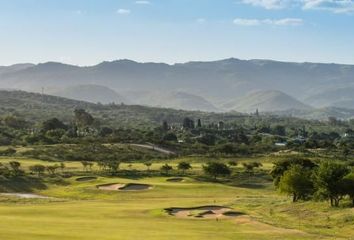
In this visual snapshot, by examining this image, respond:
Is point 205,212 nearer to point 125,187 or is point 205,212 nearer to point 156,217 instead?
point 156,217

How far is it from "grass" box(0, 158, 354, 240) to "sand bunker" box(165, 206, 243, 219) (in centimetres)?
156

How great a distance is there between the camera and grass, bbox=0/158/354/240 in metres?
54.2

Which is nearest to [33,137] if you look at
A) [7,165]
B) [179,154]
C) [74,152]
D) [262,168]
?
[74,152]

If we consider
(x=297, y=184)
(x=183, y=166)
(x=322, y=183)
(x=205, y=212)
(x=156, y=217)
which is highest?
(x=322, y=183)

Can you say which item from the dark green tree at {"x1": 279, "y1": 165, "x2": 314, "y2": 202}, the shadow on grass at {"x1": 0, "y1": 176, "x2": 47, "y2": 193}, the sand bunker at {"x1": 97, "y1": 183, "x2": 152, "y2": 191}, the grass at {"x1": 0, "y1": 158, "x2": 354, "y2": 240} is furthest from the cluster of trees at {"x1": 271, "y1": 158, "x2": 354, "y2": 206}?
the shadow on grass at {"x1": 0, "y1": 176, "x2": 47, "y2": 193}

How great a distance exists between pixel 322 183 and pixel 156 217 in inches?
845

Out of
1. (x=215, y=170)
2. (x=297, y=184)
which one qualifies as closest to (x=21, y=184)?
(x=215, y=170)

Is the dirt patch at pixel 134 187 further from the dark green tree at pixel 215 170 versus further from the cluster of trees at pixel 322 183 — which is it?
the cluster of trees at pixel 322 183

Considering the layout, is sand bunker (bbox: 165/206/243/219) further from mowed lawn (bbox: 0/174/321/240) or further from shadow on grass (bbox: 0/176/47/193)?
shadow on grass (bbox: 0/176/47/193)

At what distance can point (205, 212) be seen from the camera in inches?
2916

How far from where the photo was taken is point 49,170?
118312mm

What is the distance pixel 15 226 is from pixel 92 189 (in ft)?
146

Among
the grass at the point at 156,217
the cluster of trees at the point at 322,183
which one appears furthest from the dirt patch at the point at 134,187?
the cluster of trees at the point at 322,183

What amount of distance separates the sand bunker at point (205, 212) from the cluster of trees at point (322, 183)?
36.3ft
